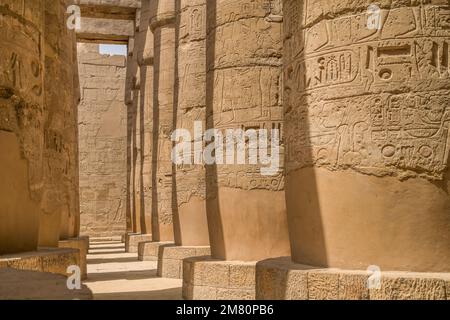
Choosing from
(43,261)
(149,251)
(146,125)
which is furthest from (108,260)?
(43,261)

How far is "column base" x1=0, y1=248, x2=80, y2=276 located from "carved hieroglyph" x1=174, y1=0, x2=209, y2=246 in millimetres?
2795

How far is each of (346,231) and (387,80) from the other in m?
1.01

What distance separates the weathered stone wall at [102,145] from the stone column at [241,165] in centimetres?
1584

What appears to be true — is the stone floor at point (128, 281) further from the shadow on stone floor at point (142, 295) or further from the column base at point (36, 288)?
the column base at point (36, 288)

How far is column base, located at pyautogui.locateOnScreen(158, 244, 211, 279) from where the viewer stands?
8.97 metres

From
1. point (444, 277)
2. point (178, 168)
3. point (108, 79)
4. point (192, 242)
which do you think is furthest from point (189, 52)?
point (108, 79)

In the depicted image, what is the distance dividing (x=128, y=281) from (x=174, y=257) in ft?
2.49

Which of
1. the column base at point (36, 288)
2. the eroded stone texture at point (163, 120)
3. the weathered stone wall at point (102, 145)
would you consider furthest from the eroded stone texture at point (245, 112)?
the weathered stone wall at point (102, 145)

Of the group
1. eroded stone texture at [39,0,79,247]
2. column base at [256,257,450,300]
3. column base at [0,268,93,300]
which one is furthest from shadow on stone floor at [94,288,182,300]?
column base at [0,268,93,300]

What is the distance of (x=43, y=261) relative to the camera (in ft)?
17.9

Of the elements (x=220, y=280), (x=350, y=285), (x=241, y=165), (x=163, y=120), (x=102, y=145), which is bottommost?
(x=220, y=280)

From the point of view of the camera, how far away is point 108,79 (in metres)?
23.1

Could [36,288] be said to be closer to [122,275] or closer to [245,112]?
[245,112]

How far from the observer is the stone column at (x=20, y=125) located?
5.38 metres
